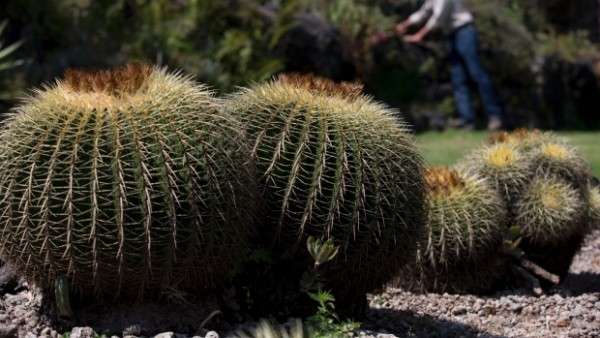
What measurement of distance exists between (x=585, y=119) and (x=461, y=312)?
524 inches

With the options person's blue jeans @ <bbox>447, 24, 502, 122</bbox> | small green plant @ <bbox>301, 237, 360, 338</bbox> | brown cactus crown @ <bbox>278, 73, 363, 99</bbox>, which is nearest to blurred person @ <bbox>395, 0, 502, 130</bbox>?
person's blue jeans @ <bbox>447, 24, 502, 122</bbox>

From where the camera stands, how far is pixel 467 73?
16.8m

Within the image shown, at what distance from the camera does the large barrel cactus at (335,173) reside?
466 cm

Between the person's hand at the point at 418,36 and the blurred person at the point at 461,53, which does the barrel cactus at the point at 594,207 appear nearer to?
the blurred person at the point at 461,53

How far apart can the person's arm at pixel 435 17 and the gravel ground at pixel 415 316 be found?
28.4 ft

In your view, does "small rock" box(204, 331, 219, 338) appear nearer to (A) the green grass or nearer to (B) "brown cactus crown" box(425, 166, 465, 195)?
(B) "brown cactus crown" box(425, 166, 465, 195)

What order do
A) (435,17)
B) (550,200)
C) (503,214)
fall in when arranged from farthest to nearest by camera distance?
(435,17) → (550,200) → (503,214)

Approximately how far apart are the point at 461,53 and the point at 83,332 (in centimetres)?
1284

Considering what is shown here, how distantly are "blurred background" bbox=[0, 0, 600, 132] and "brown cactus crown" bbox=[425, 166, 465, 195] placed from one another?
5317 millimetres

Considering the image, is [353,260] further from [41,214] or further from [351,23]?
[351,23]

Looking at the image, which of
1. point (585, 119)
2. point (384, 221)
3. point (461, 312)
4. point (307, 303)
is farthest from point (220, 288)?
point (585, 119)

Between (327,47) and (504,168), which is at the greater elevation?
(504,168)

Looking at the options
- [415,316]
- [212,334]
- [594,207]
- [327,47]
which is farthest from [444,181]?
[327,47]

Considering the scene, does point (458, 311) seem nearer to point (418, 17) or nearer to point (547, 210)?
point (547, 210)
